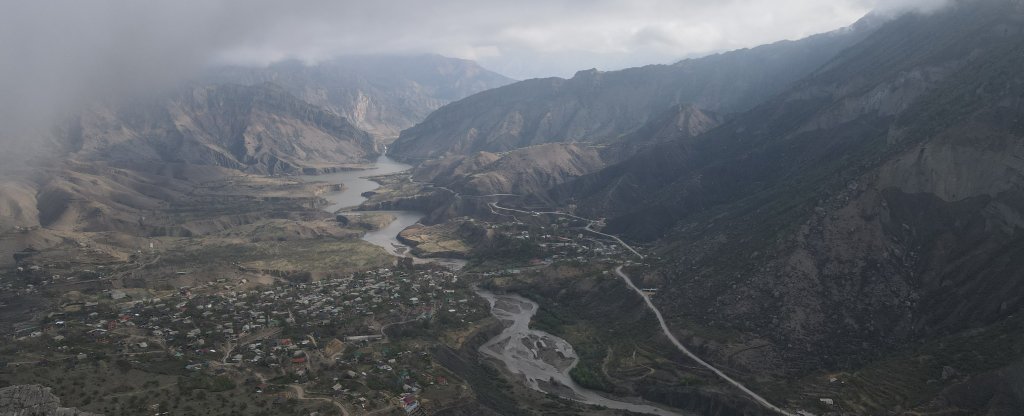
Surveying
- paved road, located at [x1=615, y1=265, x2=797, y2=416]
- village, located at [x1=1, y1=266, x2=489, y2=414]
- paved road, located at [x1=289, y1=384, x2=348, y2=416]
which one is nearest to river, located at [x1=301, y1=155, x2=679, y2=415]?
village, located at [x1=1, y1=266, x2=489, y2=414]

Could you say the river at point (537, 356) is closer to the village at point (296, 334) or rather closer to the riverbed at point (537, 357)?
the riverbed at point (537, 357)

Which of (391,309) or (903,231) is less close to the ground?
(903,231)

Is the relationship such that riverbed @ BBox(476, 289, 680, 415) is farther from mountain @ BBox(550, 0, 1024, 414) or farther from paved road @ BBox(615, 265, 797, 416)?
mountain @ BBox(550, 0, 1024, 414)

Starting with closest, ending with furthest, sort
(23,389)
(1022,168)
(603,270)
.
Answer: (23,389) < (1022,168) < (603,270)

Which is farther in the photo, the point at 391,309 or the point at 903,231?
the point at 391,309

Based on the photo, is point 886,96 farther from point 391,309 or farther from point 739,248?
point 391,309

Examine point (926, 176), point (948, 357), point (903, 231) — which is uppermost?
point (926, 176)

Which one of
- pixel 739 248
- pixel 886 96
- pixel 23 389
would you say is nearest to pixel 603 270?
pixel 739 248

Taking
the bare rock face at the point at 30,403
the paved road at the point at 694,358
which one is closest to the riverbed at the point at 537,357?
the paved road at the point at 694,358
